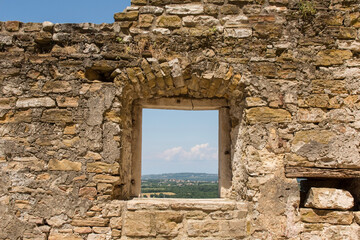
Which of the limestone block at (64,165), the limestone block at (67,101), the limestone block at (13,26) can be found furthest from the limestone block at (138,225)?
the limestone block at (13,26)

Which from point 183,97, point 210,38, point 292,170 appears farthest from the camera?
point 183,97

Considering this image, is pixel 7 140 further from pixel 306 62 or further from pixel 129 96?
pixel 306 62

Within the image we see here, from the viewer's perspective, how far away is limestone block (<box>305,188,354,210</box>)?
10.7 feet

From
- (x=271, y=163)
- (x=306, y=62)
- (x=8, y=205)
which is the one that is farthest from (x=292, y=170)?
(x=8, y=205)

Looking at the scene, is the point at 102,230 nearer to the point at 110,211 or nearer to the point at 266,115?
the point at 110,211

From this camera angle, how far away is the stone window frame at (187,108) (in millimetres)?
3961

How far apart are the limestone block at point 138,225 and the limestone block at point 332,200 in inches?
68.2

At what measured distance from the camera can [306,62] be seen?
353cm

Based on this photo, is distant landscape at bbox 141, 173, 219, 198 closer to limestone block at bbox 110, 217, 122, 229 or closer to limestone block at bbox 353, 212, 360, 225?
limestone block at bbox 110, 217, 122, 229

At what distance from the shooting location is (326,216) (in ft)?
10.8

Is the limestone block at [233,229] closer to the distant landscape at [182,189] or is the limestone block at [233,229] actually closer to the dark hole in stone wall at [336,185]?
the dark hole in stone wall at [336,185]

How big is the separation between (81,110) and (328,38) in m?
2.89

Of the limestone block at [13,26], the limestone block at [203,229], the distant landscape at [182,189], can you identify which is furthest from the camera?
the distant landscape at [182,189]

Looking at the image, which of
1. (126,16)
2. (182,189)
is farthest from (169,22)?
(182,189)
